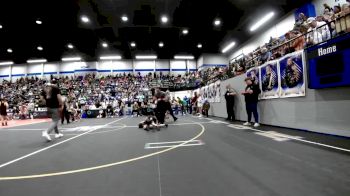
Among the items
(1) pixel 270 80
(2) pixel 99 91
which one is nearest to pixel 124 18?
(1) pixel 270 80

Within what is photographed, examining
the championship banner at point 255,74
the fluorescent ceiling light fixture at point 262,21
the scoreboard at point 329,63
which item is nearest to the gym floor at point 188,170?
the scoreboard at point 329,63

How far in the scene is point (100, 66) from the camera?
36.1 metres

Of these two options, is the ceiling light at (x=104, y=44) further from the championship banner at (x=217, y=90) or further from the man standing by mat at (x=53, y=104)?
the man standing by mat at (x=53, y=104)

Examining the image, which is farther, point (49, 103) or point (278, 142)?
point (49, 103)

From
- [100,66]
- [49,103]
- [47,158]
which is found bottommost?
[47,158]

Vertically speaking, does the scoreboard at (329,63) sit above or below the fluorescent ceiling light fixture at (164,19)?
below

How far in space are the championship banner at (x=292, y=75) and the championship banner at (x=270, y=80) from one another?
266mm

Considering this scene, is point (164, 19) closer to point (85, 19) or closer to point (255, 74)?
point (85, 19)

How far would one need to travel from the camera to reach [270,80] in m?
8.16

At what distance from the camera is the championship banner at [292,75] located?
6473mm

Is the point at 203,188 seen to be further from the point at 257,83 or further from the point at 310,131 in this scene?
the point at 257,83

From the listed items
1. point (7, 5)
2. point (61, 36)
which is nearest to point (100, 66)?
point (61, 36)

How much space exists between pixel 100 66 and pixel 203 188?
119 feet

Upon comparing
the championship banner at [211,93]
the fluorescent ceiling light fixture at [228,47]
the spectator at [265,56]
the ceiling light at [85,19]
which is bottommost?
the championship banner at [211,93]
